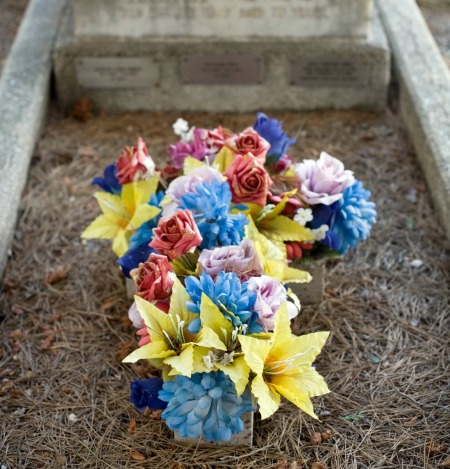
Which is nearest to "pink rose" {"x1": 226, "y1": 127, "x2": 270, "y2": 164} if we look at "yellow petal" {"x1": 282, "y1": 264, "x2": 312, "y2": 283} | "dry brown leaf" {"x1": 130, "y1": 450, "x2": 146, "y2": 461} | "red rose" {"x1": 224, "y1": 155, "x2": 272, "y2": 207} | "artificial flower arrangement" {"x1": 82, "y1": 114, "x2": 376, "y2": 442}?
"artificial flower arrangement" {"x1": 82, "y1": 114, "x2": 376, "y2": 442}

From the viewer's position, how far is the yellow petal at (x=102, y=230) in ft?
9.46

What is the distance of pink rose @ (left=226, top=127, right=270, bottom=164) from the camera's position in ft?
9.09

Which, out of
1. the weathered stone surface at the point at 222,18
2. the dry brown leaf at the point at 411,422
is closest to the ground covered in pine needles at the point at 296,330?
the dry brown leaf at the point at 411,422

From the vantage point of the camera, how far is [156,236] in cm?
239

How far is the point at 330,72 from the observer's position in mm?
4336

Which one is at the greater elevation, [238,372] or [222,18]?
[238,372]

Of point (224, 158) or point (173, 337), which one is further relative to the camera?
point (224, 158)

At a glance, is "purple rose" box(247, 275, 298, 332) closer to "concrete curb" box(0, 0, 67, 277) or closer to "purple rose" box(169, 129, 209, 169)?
"purple rose" box(169, 129, 209, 169)

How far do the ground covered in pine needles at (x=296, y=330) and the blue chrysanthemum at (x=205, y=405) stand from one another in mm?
194

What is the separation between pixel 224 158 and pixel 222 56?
1.62 meters

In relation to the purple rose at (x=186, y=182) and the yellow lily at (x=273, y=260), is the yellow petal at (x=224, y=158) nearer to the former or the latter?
the purple rose at (x=186, y=182)

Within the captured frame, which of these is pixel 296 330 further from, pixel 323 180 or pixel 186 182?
pixel 186 182

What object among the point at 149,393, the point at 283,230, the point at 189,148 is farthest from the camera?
the point at 189,148

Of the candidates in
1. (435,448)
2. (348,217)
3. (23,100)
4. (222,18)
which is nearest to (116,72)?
(23,100)
